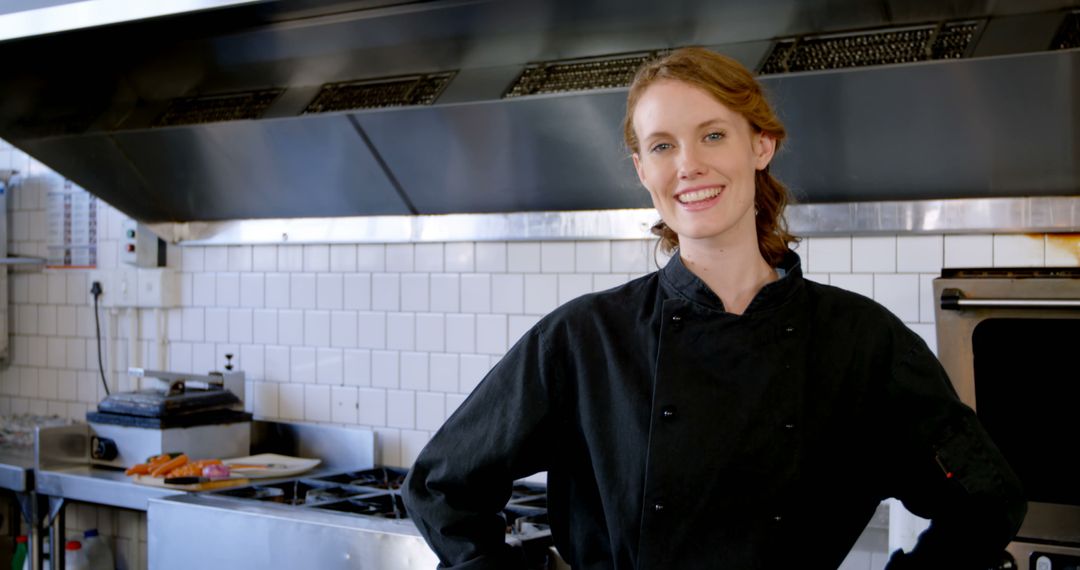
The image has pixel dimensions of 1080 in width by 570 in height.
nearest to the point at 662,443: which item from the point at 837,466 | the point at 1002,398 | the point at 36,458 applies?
the point at 837,466

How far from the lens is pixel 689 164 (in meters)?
Answer: 1.66

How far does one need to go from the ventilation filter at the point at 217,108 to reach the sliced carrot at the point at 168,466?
4.08 feet

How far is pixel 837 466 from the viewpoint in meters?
1.69

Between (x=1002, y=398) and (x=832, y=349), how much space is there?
4.58 ft

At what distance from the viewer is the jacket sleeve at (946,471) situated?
1.66m

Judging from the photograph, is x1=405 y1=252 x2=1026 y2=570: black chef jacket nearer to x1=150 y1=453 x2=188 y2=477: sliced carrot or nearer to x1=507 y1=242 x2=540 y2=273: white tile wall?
x1=507 y1=242 x2=540 y2=273: white tile wall

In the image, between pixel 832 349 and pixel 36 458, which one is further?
pixel 36 458

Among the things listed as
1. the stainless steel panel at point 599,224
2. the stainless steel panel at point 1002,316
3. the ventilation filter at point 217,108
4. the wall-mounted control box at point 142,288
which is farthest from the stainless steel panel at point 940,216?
the wall-mounted control box at point 142,288

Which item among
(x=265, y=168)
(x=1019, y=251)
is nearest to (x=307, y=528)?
(x=265, y=168)

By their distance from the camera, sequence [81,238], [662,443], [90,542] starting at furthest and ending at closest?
[81,238] → [90,542] → [662,443]

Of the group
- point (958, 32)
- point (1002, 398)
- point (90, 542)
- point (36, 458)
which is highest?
point (958, 32)

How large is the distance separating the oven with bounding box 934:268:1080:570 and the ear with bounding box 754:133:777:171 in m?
1.27

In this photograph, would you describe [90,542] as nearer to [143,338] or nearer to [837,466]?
[143,338]

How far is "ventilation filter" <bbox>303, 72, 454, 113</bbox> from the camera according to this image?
3771mm
